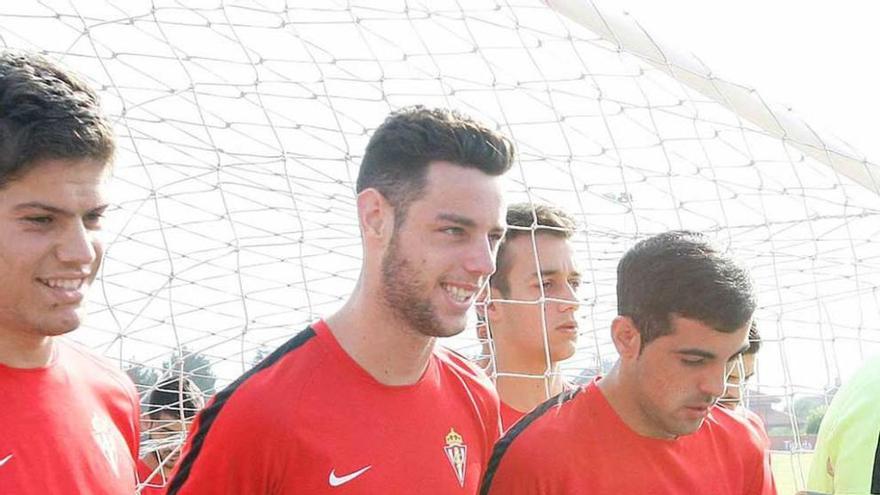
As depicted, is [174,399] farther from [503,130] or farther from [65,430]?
[65,430]

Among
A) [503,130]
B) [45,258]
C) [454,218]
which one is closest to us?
[45,258]

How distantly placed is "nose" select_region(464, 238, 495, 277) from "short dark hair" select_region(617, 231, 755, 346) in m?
0.53

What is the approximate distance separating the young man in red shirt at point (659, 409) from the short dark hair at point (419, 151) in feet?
1.73

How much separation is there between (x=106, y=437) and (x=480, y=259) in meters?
0.83

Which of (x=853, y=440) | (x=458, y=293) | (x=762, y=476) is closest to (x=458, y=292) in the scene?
(x=458, y=293)

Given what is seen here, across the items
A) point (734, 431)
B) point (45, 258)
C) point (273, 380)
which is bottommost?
point (734, 431)

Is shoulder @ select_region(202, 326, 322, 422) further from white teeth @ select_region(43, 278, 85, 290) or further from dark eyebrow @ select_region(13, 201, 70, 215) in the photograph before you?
dark eyebrow @ select_region(13, 201, 70, 215)

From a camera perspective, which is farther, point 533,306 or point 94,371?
point 533,306

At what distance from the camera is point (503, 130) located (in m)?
4.23

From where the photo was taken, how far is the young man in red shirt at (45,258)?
84.9 inches

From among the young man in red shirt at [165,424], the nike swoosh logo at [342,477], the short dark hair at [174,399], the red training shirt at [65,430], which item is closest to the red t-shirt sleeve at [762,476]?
the nike swoosh logo at [342,477]

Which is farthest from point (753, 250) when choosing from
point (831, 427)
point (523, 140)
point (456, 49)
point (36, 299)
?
point (36, 299)

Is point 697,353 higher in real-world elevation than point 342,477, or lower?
higher

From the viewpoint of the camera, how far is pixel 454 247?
236cm
